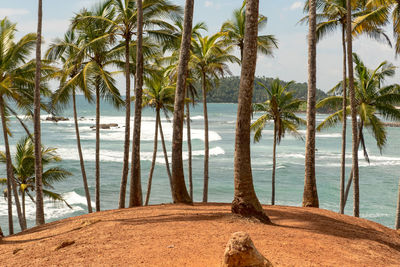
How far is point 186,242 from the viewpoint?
618cm

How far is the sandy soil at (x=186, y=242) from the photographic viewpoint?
5.62m

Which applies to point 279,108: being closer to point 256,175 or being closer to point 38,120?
point 38,120

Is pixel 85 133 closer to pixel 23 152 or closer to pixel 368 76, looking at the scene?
pixel 23 152

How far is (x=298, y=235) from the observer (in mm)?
6746

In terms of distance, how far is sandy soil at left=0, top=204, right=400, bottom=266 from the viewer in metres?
5.62

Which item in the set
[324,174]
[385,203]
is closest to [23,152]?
[385,203]

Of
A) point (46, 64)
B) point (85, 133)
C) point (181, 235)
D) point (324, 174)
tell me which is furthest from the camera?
point (85, 133)

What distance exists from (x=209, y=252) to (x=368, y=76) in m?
14.5

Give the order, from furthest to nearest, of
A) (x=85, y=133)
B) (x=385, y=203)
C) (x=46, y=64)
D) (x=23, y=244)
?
(x=85, y=133) < (x=385, y=203) < (x=46, y=64) < (x=23, y=244)

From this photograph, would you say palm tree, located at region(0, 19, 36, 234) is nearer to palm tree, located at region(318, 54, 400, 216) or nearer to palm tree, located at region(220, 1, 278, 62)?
palm tree, located at region(220, 1, 278, 62)

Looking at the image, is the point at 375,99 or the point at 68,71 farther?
the point at 375,99

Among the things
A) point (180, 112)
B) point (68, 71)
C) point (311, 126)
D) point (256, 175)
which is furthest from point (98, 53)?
point (256, 175)

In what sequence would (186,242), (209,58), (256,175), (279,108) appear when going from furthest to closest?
(256,175), (279,108), (209,58), (186,242)

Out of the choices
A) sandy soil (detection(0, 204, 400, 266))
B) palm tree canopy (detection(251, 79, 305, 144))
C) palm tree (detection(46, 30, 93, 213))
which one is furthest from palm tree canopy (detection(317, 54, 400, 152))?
palm tree (detection(46, 30, 93, 213))
